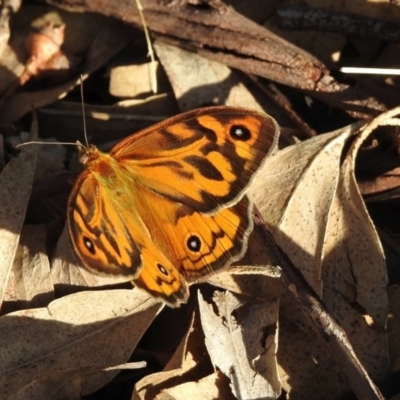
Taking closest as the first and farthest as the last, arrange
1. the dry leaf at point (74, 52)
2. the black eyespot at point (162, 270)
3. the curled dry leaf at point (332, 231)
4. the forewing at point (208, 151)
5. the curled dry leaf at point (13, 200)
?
1. the forewing at point (208, 151)
2. the black eyespot at point (162, 270)
3. the curled dry leaf at point (332, 231)
4. the curled dry leaf at point (13, 200)
5. the dry leaf at point (74, 52)

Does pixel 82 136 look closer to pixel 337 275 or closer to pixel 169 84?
pixel 169 84

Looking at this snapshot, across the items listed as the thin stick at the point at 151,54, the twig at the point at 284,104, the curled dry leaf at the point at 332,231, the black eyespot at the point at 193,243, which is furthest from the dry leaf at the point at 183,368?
the thin stick at the point at 151,54

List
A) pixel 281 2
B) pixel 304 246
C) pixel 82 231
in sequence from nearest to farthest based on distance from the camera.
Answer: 1. pixel 82 231
2. pixel 304 246
3. pixel 281 2

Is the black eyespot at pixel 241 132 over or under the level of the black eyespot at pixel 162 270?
over

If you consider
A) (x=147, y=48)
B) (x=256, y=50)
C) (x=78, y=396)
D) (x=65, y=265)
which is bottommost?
(x=78, y=396)

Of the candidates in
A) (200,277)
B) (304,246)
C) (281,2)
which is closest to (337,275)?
(304,246)

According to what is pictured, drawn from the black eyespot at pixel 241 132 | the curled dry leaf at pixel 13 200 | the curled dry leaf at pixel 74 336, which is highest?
the black eyespot at pixel 241 132

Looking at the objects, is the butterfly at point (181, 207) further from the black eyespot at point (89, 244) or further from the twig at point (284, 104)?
the twig at point (284, 104)
